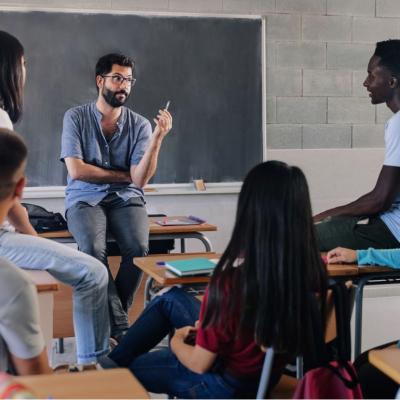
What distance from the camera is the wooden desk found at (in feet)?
4.03

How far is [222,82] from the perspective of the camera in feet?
16.7

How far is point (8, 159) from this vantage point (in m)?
1.65

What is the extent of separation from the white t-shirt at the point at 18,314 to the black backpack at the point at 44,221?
2215mm

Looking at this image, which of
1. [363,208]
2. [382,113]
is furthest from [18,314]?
[382,113]

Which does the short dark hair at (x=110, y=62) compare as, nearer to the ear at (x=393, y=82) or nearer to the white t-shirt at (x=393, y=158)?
the ear at (x=393, y=82)

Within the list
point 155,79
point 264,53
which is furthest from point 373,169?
point 155,79

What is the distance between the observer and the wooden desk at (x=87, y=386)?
123cm

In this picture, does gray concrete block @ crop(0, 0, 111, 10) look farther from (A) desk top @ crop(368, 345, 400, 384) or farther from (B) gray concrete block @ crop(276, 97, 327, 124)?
(A) desk top @ crop(368, 345, 400, 384)

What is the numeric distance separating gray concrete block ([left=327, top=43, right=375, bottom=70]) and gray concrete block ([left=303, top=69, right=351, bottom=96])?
0.06m

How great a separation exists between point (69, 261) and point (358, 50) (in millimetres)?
3489

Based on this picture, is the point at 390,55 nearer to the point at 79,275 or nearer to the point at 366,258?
the point at 366,258

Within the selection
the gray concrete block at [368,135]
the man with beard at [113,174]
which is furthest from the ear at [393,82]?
the gray concrete block at [368,135]

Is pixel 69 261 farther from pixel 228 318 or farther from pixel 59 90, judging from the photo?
pixel 59 90

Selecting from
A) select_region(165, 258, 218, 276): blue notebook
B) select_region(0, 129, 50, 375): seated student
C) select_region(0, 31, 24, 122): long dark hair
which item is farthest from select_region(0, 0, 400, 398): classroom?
select_region(0, 129, 50, 375): seated student
